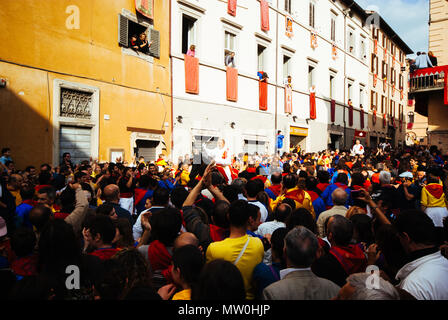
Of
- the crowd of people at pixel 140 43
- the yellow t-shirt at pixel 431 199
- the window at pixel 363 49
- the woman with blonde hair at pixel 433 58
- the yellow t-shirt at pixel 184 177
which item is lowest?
the yellow t-shirt at pixel 431 199

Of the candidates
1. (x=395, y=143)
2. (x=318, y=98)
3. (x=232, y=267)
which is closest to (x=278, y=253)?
(x=232, y=267)

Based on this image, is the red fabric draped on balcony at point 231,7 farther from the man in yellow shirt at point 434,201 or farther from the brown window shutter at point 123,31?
the man in yellow shirt at point 434,201

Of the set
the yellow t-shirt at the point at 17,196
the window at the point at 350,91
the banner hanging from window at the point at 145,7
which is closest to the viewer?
the yellow t-shirt at the point at 17,196

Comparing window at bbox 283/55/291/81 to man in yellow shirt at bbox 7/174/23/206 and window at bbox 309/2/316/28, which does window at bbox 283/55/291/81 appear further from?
man in yellow shirt at bbox 7/174/23/206

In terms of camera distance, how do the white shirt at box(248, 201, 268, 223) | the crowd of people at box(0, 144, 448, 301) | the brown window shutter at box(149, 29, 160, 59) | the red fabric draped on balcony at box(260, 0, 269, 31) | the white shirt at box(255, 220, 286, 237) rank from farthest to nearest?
the red fabric draped on balcony at box(260, 0, 269, 31), the brown window shutter at box(149, 29, 160, 59), the white shirt at box(248, 201, 268, 223), the white shirt at box(255, 220, 286, 237), the crowd of people at box(0, 144, 448, 301)

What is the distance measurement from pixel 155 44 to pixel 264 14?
306 inches

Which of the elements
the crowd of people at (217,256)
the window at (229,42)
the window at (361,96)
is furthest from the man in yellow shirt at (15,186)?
the window at (361,96)

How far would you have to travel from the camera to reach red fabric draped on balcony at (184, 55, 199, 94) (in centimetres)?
1475

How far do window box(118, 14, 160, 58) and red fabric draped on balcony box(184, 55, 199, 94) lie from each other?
1.46 meters

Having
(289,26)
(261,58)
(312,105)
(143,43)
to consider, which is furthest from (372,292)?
(312,105)

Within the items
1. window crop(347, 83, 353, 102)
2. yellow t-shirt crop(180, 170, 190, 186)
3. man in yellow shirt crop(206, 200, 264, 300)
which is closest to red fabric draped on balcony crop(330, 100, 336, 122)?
window crop(347, 83, 353, 102)

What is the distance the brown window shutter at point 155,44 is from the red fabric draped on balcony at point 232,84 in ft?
13.3

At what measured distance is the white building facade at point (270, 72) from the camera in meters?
15.3

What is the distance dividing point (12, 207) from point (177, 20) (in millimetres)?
11777
